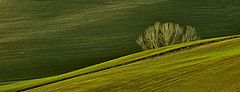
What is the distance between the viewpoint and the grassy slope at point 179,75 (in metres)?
19.6

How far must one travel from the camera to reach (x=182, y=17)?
81.1 m

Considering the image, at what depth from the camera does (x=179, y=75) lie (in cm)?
2180

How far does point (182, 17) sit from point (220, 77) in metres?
62.1

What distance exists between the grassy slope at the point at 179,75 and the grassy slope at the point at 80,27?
29.8 metres

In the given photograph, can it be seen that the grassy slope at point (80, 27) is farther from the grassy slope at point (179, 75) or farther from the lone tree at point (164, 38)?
the grassy slope at point (179, 75)

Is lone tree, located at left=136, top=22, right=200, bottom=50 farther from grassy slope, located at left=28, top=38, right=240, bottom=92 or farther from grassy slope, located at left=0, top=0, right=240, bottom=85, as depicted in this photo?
grassy slope, located at left=28, top=38, right=240, bottom=92

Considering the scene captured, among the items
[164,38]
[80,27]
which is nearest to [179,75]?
[164,38]

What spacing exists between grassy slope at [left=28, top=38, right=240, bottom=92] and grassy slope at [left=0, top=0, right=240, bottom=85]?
29.8m

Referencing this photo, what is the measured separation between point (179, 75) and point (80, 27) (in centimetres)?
5541

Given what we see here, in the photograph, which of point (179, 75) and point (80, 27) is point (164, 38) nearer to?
point (80, 27)

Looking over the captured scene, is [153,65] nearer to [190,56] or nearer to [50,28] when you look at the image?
[190,56]

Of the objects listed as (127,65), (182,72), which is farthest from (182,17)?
(182,72)

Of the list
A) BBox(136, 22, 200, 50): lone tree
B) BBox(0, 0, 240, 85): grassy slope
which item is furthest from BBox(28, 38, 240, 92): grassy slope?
BBox(136, 22, 200, 50): lone tree

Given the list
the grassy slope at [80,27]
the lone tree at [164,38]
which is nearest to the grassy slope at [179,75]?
the grassy slope at [80,27]
